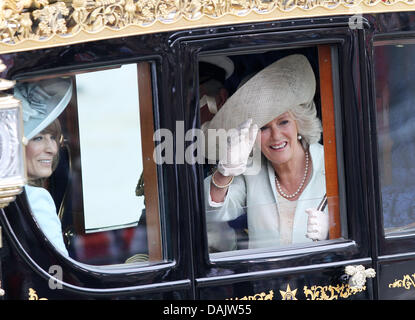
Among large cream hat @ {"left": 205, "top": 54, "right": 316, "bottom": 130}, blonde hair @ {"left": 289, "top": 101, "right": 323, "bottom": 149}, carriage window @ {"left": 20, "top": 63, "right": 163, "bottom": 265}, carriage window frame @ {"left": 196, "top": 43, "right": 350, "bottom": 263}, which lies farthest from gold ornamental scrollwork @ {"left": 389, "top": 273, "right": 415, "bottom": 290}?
carriage window @ {"left": 20, "top": 63, "right": 163, "bottom": 265}

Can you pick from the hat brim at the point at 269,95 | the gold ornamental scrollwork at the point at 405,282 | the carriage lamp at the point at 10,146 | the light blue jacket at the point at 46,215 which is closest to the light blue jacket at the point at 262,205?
the hat brim at the point at 269,95

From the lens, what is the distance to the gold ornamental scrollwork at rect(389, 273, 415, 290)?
260cm

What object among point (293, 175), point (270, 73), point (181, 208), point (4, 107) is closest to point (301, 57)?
point (270, 73)

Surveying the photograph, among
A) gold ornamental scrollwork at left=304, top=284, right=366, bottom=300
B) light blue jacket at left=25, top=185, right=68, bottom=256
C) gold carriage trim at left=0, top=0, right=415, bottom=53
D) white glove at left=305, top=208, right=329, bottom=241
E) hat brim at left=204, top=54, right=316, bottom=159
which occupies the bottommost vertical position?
gold ornamental scrollwork at left=304, top=284, right=366, bottom=300

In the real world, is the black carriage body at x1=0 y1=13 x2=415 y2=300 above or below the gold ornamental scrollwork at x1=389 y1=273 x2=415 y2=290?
above

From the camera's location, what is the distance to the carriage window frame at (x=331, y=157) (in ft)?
8.27

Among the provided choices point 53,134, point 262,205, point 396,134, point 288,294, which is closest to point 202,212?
point 262,205

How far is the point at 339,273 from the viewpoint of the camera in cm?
254

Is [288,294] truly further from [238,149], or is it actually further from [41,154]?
[41,154]

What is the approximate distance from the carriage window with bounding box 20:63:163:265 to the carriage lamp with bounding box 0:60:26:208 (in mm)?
119

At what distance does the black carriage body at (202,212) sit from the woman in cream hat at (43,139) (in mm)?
46

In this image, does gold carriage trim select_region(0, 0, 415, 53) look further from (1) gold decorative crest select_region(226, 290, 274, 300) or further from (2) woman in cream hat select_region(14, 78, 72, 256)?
(1) gold decorative crest select_region(226, 290, 274, 300)

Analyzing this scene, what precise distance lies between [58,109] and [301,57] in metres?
0.79
